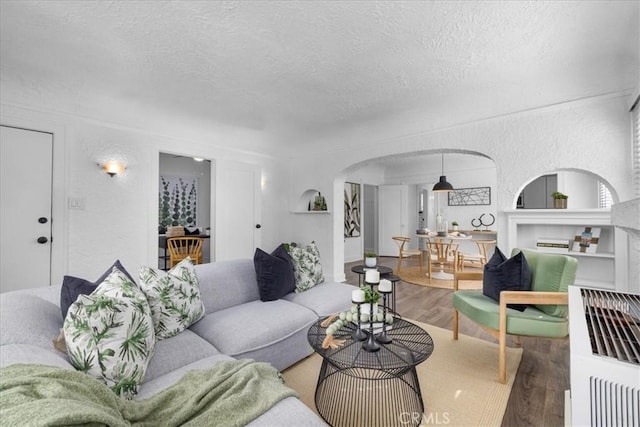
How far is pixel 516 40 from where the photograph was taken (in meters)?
2.10

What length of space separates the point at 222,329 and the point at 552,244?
3636mm

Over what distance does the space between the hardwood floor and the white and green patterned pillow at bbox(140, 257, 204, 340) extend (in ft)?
6.68

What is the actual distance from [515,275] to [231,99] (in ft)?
10.7

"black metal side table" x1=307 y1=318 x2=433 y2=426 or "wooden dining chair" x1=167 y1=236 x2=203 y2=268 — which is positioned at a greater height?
"wooden dining chair" x1=167 y1=236 x2=203 y2=268

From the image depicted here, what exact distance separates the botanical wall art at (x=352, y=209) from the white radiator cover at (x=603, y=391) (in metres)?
6.26

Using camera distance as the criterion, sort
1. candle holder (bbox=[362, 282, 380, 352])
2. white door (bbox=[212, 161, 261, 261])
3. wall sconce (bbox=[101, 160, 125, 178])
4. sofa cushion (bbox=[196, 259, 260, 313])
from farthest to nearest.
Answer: white door (bbox=[212, 161, 261, 261]) → wall sconce (bbox=[101, 160, 125, 178]) → sofa cushion (bbox=[196, 259, 260, 313]) → candle holder (bbox=[362, 282, 380, 352])

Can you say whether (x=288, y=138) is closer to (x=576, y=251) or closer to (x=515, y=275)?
(x=515, y=275)

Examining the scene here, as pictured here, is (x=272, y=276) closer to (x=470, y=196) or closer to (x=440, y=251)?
(x=440, y=251)

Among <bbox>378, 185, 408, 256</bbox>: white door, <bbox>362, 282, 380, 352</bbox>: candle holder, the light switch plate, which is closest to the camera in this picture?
<bbox>362, 282, 380, 352</bbox>: candle holder

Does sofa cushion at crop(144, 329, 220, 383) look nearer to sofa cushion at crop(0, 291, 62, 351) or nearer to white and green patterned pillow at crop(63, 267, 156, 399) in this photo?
white and green patterned pillow at crop(63, 267, 156, 399)

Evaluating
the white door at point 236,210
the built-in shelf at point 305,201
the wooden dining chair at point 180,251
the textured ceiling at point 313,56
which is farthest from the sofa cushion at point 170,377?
the built-in shelf at point 305,201

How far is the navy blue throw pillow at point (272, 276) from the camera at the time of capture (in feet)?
8.17

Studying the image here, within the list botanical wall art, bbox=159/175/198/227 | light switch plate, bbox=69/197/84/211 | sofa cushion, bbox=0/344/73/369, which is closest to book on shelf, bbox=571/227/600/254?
sofa cushion, bbox=0/344/73/369

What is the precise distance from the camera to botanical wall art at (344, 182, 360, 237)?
703 centimetres
